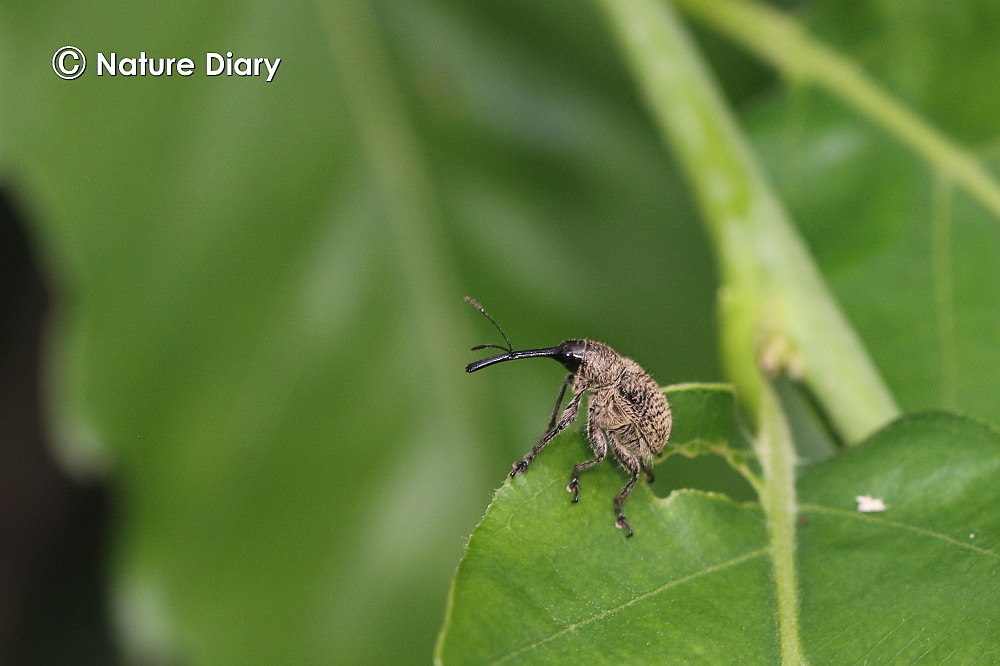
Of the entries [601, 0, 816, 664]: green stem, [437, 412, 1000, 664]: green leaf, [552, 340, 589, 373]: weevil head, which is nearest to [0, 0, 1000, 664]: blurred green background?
[601, 0, 816, 664]: green stem

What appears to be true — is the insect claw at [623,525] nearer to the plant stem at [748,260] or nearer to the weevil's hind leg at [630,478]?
the weevil's hind leg at [630,478]

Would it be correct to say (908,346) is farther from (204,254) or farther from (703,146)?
(204,254)

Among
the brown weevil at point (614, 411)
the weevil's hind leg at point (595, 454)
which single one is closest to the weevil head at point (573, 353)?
the brown weevil at point (614, 411)

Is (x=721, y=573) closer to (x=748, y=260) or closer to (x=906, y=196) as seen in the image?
(x=748, y=260)

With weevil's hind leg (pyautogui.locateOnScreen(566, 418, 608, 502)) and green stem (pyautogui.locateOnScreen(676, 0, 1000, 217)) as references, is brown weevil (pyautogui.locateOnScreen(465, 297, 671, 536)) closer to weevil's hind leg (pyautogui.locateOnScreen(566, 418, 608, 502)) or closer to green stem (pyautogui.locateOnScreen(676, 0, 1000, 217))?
weevil's hind leg (pyautogui.locateOnScreen(566, 418, 608, 502))

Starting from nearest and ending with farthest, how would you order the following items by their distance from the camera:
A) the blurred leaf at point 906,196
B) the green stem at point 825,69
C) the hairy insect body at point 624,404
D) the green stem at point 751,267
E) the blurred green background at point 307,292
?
the hairy insect body at point 624,404 → the green stem at point 751,267 → the blurred leaf at point 906,196 → the green stem at point 825,69 → the blurred green background at point 307,292

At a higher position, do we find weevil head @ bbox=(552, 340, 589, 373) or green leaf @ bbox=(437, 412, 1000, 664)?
weevil head @ bbox=(552, 340, 589, 373)
